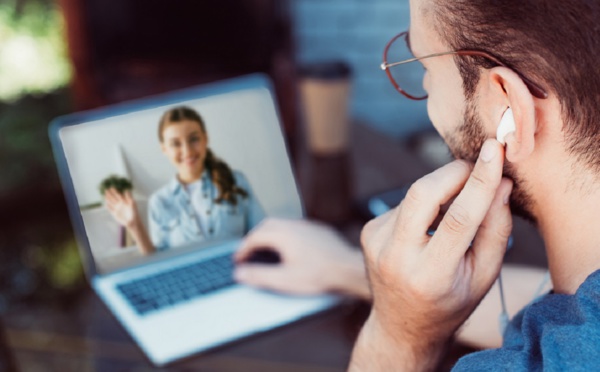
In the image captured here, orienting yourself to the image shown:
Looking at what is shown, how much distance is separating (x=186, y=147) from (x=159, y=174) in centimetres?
5

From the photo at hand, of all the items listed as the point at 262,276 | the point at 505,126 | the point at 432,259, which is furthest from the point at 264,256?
the point at 505,126

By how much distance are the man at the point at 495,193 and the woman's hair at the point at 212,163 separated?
20 centimetres

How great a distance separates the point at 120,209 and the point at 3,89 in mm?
2079

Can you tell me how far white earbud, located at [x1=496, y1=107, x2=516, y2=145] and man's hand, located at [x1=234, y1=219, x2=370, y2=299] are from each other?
0.38 meters

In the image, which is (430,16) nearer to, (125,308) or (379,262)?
(379,262)

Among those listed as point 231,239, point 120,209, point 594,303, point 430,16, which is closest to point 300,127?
point 231,239

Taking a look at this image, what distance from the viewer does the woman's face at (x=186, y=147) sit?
83cm

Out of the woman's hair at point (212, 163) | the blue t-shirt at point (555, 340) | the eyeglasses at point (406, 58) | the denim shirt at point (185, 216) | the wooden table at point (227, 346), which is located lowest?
the wooden table at point (227, 346)

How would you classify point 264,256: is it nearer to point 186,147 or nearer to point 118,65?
point 186,147

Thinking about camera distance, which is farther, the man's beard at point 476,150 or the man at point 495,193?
the man's beard at point 476,150

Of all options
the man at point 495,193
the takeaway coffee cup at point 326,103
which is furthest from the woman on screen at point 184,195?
the takeaway coffee cup at point 326,103

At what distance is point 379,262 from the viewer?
0.73 metres

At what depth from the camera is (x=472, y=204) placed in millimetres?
652

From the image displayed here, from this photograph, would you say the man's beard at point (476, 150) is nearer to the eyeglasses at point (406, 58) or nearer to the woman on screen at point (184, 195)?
the eyeglasses at point (406, 58)
